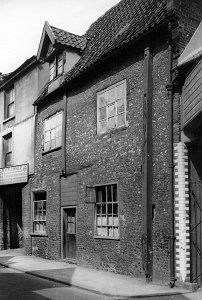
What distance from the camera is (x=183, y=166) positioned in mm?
10141

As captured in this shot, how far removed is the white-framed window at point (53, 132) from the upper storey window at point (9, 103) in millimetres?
4022

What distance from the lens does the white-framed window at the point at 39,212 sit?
17234 mm

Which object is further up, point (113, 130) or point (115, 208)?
point (113, 130)

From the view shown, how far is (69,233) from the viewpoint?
15156 millimetres

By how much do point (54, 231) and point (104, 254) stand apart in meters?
3.65

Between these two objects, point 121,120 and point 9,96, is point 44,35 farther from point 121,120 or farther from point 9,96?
point 121,120

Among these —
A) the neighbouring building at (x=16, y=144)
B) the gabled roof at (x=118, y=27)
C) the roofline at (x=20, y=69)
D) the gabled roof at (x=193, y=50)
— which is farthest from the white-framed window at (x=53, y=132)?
the gabled roof at (x=193, y=50)

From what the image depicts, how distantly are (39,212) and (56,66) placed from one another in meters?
6.26

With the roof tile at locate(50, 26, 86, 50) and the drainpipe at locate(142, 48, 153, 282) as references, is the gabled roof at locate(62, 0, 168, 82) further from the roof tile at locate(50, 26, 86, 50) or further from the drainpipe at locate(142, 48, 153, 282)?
the drainpipe at locate(142, 48, 153, 282)

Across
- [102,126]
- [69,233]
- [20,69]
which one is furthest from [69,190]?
[20,69]

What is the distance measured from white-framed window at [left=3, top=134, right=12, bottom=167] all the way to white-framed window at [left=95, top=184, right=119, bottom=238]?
8.24m

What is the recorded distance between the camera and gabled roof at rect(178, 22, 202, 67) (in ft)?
30.5

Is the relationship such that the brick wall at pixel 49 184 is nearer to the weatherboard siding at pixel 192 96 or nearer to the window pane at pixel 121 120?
the window pane at pixel 121 120

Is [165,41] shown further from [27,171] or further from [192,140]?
[27,171]
